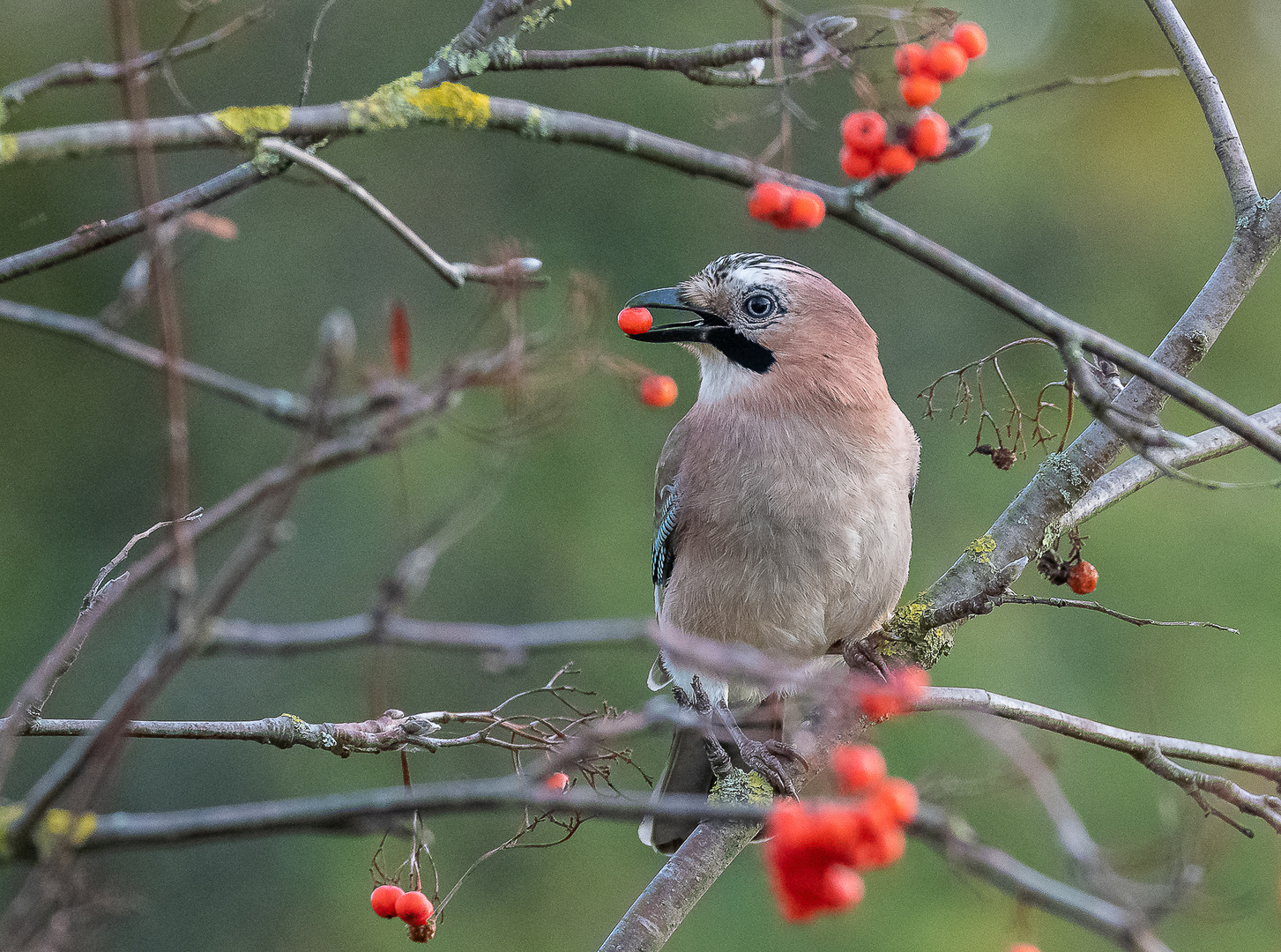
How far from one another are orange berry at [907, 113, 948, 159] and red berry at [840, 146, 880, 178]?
7 centimetres

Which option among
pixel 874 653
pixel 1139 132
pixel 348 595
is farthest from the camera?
pixel 1139 132

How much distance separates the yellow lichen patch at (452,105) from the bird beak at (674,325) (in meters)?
1.71

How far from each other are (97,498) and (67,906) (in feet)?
24.4

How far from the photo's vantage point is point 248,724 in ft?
6.78

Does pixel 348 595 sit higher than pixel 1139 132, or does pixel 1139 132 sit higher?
pixel 1139 132

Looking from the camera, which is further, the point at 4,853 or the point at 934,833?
the point at 4,853

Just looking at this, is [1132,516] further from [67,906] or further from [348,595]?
[67,906]

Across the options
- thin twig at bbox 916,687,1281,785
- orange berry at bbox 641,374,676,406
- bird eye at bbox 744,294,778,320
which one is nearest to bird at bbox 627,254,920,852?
bird eye at bbox 744,294,778,320

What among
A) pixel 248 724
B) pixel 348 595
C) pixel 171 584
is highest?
pixel 171 584

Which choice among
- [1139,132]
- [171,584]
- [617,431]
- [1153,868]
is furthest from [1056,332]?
[1139,132]

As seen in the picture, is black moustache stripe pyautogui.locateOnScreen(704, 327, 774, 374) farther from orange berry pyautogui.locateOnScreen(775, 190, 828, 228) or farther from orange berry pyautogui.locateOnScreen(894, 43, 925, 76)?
orange berry pyautogui.locateOnScreen(775, 190, 828, 228)

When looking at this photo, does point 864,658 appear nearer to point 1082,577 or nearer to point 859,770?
point 1082,577

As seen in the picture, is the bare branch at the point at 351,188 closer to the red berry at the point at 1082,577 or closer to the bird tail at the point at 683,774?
the red berry at the point at 1082,577

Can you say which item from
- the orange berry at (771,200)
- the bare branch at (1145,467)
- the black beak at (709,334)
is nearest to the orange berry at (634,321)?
the black beak at (709,334)
